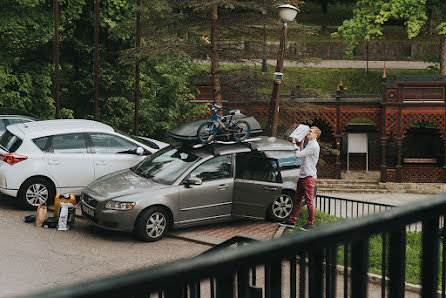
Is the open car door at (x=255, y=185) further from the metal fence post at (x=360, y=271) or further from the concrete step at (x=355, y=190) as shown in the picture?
the concrete step at (x=355, y=190)

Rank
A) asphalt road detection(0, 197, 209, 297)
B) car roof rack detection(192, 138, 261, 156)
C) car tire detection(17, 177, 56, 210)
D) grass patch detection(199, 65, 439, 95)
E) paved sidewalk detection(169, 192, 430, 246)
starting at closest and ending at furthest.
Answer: asphalt road detection(0, 197, 209, 297) < paved sidewalk detection(169, 192, 430, 246) < car roof rack detection(192, 138, 261, 156) < car tire detection(17, 177, 56, 210) < grass patch detection(199, 65, 439, 95)

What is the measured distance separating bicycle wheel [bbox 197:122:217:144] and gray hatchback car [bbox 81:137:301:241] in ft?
0.48

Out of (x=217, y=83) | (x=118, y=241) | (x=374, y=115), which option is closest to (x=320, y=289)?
(x=118, y=241)

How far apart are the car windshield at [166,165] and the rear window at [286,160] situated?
1.65 metres

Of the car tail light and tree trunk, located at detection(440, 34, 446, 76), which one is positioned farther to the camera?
tree trunk, located at detection(440, 34, 446, 76)

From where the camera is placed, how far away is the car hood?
11617 mm

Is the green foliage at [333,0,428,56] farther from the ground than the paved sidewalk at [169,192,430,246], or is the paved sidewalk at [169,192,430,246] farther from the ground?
the green foliage at [333,0,428,56]

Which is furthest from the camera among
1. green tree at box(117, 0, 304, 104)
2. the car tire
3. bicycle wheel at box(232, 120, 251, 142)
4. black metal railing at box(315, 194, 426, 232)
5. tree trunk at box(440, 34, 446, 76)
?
tree trunk at box(440, 34, 446, 76)

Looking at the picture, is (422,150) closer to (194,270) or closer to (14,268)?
(14,268)

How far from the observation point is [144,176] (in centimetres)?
1242

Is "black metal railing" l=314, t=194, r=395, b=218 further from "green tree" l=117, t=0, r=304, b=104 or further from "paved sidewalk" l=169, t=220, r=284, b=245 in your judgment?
"green tree" l=117, t=0, r=304, b=104

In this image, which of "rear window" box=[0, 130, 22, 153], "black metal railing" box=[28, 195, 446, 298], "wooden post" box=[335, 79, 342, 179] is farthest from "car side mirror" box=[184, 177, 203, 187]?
"wooden post" box=[335, 79, 342, 179]

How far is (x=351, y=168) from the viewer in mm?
33188

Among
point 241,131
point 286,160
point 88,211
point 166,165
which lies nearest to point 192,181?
point 166,165
